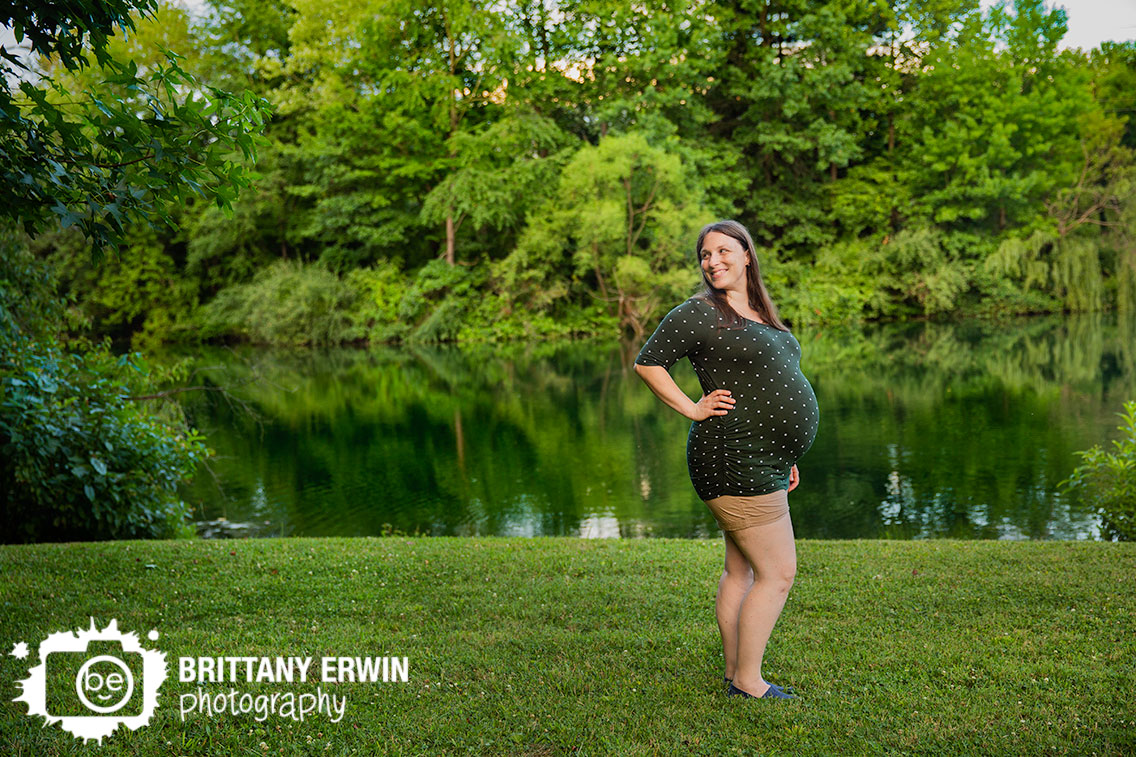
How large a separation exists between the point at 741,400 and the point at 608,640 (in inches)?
56.4

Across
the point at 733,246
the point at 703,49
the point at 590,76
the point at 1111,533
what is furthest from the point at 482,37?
the point at 733,246

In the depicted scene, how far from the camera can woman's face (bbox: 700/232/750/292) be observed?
3.20 m

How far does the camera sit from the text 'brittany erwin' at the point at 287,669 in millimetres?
3529

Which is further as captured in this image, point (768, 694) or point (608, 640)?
point (608, 640)

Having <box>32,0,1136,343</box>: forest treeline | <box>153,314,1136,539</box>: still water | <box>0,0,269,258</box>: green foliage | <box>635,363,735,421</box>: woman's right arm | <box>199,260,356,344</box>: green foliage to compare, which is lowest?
<box>153,314,1136,539</box>: still water

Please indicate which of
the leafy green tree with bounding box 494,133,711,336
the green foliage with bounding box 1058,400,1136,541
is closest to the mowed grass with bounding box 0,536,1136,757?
the green foliage with bounding box 1058,400,1136,541

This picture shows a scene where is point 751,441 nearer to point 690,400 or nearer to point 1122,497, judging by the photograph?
point 690,400

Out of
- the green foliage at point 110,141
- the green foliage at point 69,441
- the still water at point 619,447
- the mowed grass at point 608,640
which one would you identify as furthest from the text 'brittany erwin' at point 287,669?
the still water at point 619,447

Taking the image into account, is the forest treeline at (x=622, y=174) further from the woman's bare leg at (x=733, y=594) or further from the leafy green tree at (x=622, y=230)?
the woman's bare leg at (x=733, y=594)

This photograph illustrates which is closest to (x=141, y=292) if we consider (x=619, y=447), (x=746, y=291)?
(x=619, y=447)

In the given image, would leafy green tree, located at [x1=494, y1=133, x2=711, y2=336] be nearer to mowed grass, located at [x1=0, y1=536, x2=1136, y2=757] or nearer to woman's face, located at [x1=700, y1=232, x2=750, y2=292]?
mowed grass, located at [x1=0, y1=536, x2=1136, y2=757]

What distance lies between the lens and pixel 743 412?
3.11 meters

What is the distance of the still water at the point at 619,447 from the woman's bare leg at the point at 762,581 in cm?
Result: 515

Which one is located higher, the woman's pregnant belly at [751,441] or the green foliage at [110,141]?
the green foliage at [110,141]
